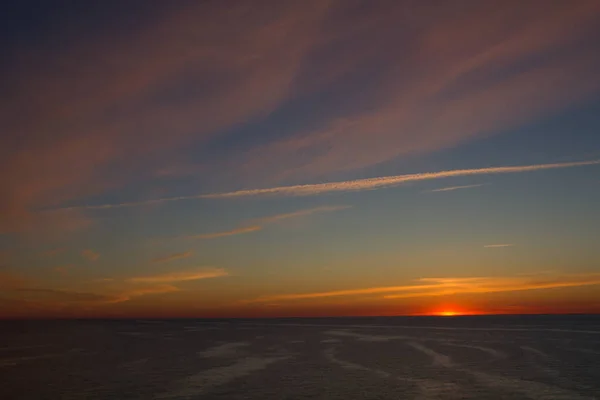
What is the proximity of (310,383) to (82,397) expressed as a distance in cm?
1520

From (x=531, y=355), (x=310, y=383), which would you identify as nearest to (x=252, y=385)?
(x=310, y=383)

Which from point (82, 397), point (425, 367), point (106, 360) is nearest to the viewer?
point (82, 397)

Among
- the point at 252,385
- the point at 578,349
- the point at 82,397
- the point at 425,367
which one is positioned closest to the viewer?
the point at 82,397

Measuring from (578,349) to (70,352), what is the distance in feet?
206

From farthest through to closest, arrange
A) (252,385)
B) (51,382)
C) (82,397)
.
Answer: (51,382) < (252,385) < (82,397)

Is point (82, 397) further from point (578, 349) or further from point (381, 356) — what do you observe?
point (578, 349)

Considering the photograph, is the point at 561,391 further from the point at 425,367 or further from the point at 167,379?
the point at 167,379

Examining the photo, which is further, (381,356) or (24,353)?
(24,353)

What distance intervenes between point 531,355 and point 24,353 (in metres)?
59.5

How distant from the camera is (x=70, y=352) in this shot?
7238 centimetres

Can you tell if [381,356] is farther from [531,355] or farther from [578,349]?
[578,349]

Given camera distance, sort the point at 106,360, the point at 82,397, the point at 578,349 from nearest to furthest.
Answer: the point at 82,397 → the point at 106,360 → the point at 578,349

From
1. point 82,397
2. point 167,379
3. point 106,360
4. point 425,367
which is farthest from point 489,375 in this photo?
point 106,360

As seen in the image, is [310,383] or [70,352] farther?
[70,352]
